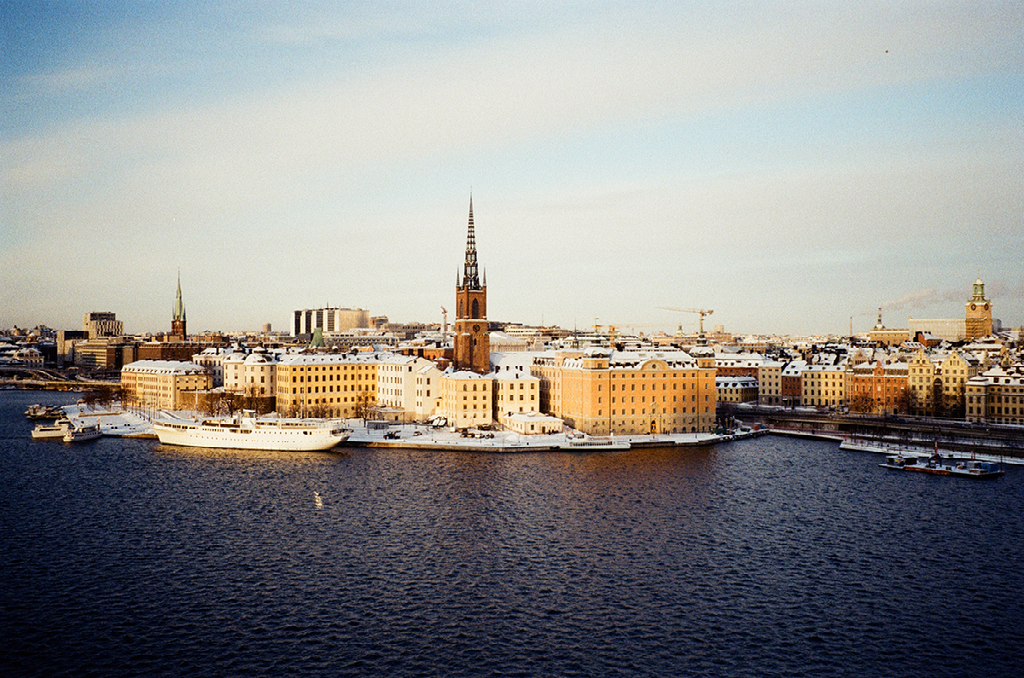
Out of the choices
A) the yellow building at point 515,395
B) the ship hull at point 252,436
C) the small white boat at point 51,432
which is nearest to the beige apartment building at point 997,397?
the yellow building at point 515,395

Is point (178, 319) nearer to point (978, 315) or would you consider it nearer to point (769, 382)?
point (769, 382)

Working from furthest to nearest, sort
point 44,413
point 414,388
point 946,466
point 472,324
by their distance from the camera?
point 44,413
point 472,324
point 414,388
point 946,466

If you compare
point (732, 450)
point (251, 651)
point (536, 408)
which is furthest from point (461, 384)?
point (251, 651)

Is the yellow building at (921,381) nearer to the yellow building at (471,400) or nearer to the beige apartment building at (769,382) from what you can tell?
the beige apartment building at (769,382)

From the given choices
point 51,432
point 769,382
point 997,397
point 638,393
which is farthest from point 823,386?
point 51,432

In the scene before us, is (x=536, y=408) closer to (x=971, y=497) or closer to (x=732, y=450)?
(x=732, y=450)

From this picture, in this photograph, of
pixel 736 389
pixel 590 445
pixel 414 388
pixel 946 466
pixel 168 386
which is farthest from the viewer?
pixel 736 389

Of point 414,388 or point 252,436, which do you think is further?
point 414,388

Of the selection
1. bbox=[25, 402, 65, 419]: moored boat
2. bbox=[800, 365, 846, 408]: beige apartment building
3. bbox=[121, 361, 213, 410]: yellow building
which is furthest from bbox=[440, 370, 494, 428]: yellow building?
bbox=[25, 402, 65, 419]: moored boat

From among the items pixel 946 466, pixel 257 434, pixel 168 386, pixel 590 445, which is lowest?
pixel 946 466
